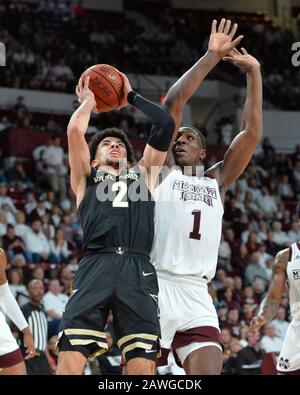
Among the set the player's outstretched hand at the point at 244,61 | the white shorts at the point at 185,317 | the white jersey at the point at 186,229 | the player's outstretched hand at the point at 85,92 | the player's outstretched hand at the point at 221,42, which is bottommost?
the white shorts at the point at 185,317

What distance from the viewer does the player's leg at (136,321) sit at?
193 inches

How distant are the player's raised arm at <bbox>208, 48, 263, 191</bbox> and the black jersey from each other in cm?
102

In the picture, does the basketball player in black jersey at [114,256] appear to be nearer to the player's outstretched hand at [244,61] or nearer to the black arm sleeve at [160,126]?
the black arm sleeve at [160,126]

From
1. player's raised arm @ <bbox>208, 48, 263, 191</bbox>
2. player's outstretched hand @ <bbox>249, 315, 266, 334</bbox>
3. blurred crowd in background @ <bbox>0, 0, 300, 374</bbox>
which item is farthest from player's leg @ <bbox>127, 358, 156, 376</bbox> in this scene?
blurred crowd in background @ <bbox>0, 0, 300, 374</bbox>

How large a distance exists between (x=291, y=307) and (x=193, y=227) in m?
1.60

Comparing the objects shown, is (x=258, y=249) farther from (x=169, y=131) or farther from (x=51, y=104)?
(x=169, y=131)

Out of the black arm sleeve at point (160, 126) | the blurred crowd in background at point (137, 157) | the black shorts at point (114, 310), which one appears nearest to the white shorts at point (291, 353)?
the blurred crowd in background at point (137, 157)

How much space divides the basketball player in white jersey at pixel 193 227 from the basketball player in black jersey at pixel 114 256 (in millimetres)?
479

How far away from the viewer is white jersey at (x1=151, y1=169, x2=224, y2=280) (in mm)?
5730

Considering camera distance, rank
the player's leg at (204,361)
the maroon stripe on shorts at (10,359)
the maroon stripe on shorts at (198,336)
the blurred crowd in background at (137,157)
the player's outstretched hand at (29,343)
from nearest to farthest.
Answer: the player's leg at (204,361), the maroon stripe on shorts at (198,336), the maroon stripe on shorts at (10,359), the player's outstretched hand at (29,343), the blurred crowd in background at (137,157)

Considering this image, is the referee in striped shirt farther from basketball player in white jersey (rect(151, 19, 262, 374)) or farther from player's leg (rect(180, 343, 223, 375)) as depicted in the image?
player's leg (rect(180, 343, 223, 375))

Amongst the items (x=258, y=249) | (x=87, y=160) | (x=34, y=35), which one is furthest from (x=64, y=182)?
(x=87, y=160)

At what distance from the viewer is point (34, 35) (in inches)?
815

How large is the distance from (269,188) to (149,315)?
13841 millimetres
